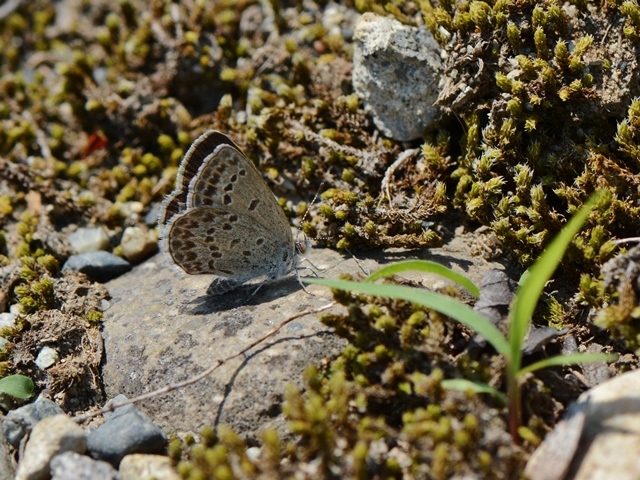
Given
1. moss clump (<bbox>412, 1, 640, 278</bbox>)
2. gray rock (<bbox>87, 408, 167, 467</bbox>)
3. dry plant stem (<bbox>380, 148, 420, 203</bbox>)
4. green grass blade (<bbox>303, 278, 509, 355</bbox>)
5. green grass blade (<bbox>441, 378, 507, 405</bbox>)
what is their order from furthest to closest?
dry plant stem (<bbox>380, 148, 420, 203</bbox>) → moss clump (<bbox>412, 1, 640, 278</bbox>) → gray rock (<bbox>87, 408, 167, 467</bbox>) → green grass blade (<bbox>441, 378, 507, 405</bbox>) → green grass blade (<bbox>303, 278, 509, 355</bbox>)

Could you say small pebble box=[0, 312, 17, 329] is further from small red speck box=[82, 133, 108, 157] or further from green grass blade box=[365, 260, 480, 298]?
green grass blade box=[365, 260, 480, 298]

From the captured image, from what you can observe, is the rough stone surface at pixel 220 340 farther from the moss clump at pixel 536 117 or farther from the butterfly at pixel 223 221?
the moss clump at pixel 536 117

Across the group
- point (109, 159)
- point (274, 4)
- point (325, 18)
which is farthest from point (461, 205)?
point (109, 159)

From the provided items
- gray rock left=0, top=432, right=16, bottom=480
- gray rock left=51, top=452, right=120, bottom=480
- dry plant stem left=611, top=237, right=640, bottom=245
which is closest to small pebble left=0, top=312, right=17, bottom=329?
gray rock left=0, top=432, right=16, bottom=480

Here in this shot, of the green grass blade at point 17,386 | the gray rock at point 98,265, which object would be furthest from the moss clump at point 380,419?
the gray rock at point 98,265

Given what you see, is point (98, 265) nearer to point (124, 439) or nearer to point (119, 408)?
point (119, 408)

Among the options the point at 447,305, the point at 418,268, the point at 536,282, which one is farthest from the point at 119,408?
the point at 536,282

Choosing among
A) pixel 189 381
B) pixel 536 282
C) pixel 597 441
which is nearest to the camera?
pixel 536 282
